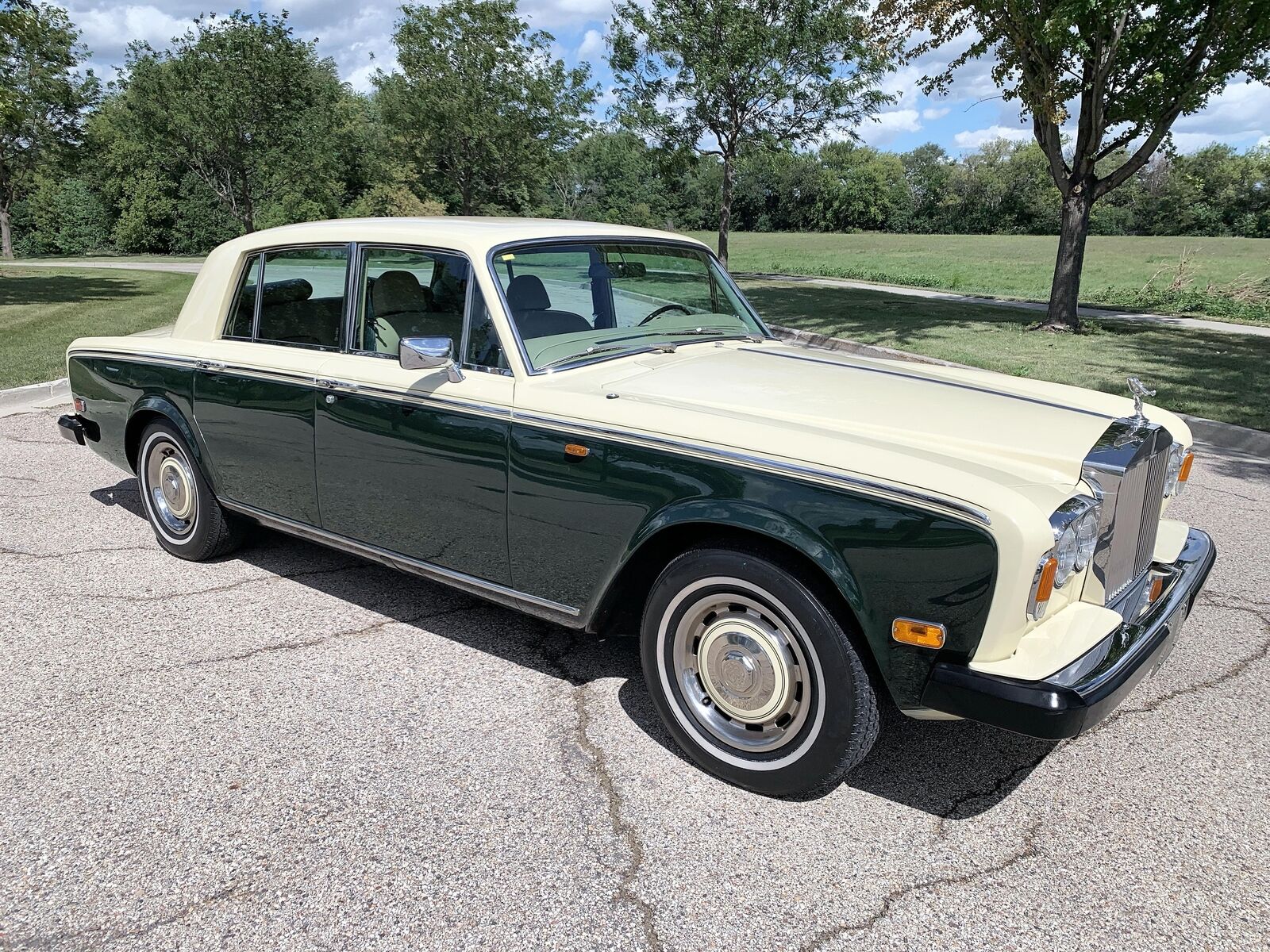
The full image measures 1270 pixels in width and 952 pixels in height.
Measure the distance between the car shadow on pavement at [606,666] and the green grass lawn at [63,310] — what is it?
21.3 ft

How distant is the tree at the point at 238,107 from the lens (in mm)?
24250

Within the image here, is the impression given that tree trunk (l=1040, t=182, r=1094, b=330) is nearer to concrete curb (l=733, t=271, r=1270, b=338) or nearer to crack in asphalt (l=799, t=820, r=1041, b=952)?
concrete curb (l=733, t=271, r=1270, b=338)

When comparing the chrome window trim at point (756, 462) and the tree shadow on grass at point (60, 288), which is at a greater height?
the chrome window trim at point (756, 462)

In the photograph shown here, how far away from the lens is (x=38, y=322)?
45.2ft

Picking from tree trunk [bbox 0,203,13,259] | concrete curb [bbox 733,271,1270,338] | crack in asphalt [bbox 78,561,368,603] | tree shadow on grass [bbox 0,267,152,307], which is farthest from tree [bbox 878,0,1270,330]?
tree trunk [bbox 0,203,13,259]

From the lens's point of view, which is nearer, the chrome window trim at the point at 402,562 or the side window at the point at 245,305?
the chrome window trim at the point at 402,562

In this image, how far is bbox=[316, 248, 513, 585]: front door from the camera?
11.0 ft

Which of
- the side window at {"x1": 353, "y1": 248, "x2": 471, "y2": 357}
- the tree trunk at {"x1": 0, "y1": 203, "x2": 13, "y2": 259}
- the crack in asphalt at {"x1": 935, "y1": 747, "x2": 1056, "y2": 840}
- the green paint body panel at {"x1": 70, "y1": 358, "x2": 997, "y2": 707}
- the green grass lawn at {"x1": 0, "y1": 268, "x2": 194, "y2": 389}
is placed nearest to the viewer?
the green paint body panel at {"x1": 70, "y1": 358, "x2": 997, "y2": 707}

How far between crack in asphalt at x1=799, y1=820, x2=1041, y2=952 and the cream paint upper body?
0.59 m

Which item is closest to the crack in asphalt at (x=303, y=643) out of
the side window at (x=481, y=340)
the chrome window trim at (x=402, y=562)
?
Answer: the chrome window trim at (x=402, y=562)

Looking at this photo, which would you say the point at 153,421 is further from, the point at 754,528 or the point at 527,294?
the point at 754,528

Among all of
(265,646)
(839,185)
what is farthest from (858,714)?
(839,185)

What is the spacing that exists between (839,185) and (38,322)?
84.8 metres

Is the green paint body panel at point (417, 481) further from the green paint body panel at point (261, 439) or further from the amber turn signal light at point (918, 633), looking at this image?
the amber turn signal light at point (918, 633)
